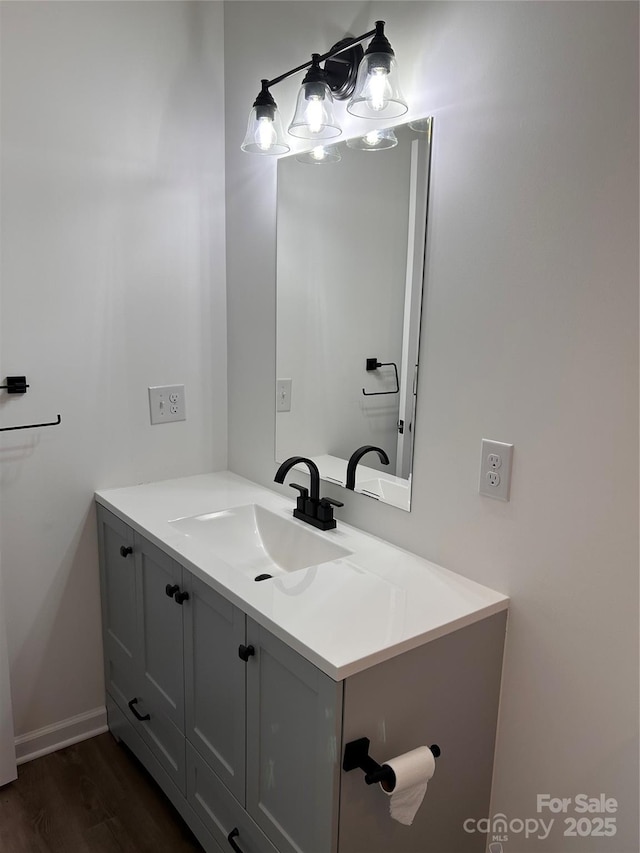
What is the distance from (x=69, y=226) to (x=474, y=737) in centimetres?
183

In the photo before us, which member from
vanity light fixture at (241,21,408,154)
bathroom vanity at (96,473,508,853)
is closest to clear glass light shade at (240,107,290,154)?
vanity light fixture at (241,21,408,154)

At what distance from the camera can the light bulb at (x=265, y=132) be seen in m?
1.75

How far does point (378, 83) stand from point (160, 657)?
65.1 inches

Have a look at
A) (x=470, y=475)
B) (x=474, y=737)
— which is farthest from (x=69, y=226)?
(x=474, y=737)

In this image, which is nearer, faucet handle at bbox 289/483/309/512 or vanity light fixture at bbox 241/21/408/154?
vanity light fixture at bbox 241/21/408/154

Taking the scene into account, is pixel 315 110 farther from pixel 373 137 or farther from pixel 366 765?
pixel 366 765

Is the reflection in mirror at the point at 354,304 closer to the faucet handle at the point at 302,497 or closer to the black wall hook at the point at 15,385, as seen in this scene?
the faucet handle at the point at 302,497

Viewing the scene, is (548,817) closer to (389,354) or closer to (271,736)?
(271,736)

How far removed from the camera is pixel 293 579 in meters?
1.48

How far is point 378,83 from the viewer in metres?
1.43

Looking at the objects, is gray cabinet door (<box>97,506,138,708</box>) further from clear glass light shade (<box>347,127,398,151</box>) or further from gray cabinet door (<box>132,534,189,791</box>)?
clear glass light shade (<box>347,127,398,151</box>)

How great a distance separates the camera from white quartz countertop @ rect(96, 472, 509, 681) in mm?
1200

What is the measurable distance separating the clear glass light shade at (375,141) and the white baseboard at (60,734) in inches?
81.8

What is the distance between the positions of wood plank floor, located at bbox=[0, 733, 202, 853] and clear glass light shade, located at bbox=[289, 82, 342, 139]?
2.03m
